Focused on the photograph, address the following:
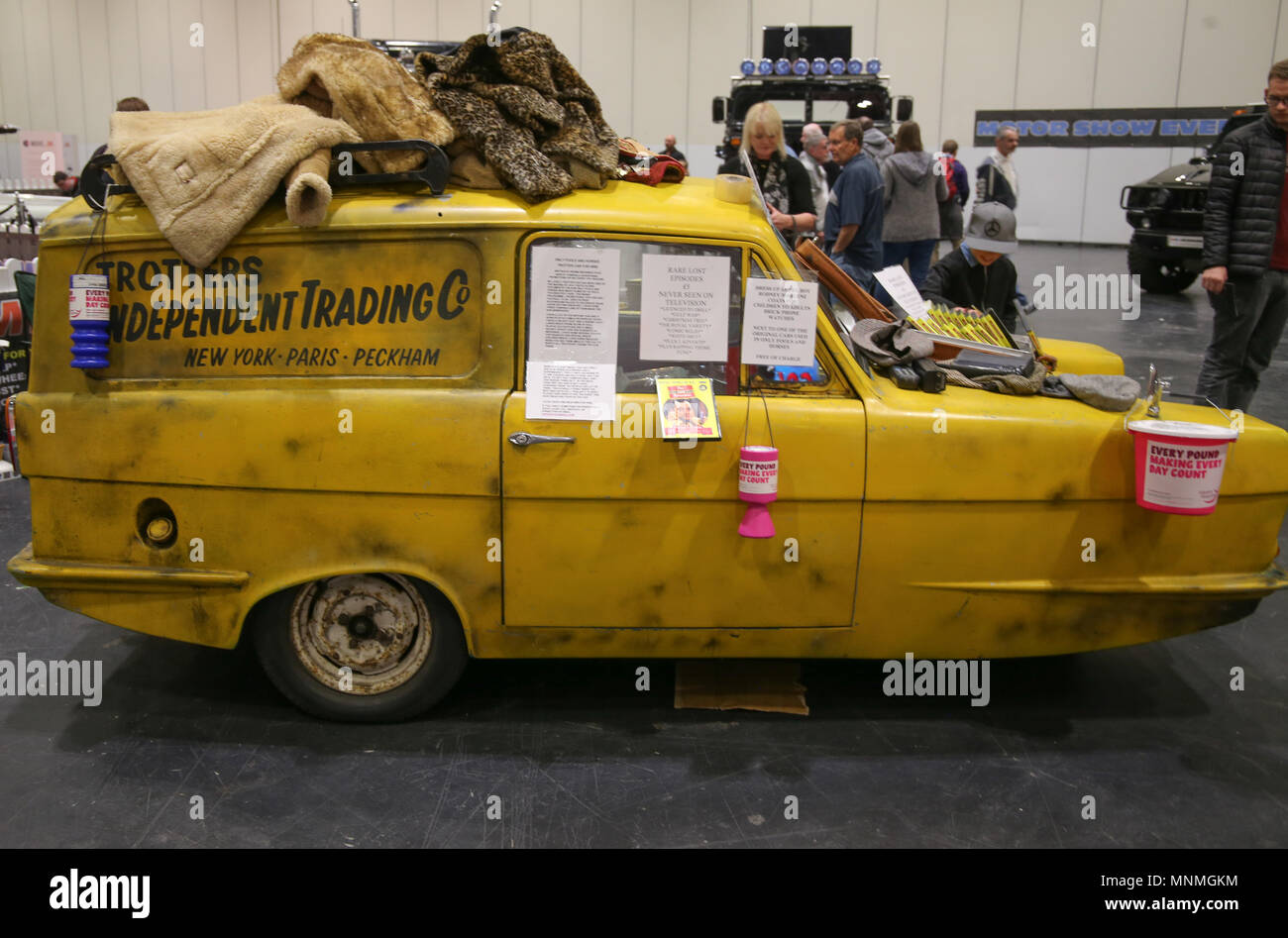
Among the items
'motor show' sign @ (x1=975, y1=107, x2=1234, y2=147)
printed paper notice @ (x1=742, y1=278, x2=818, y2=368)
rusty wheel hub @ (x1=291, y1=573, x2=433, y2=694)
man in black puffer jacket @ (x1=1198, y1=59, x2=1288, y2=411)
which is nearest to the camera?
printed paper notice @ (x1=742, y1=278, x2=818, y2=368)

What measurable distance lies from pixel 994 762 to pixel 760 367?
57.7 inches

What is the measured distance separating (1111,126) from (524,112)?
18.3 m

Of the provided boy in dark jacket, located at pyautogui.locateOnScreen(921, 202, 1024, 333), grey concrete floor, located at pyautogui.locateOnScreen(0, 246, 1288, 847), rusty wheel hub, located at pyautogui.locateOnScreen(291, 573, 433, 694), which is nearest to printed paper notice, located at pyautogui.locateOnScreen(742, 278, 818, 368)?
grey concrete floor, located at pyautogui.locateOnScreen(0, 246, 1288, 847)

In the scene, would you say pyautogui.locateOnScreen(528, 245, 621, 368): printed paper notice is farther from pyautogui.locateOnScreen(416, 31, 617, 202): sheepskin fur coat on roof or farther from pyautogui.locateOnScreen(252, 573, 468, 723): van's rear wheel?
pyautogui.locateOnScreen(252, 573, 468, 723): van's rear wheel

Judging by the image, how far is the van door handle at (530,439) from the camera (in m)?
3.17

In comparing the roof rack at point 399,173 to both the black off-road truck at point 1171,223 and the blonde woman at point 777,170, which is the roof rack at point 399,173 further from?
the black off-road truck at point 1171,223

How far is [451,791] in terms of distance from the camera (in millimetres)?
3094

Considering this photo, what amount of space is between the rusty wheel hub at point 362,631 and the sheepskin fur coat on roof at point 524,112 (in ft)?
4.45

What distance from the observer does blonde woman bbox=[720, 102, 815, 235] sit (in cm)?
689

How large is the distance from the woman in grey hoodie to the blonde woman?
1.57m

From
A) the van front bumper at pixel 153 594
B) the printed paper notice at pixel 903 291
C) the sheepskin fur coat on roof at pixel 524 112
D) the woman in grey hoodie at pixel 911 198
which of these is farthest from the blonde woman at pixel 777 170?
the van front bumper at pixel 153 594

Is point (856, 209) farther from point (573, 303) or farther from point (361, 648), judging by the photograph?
point (361, 648)

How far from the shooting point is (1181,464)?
3.14 metres
